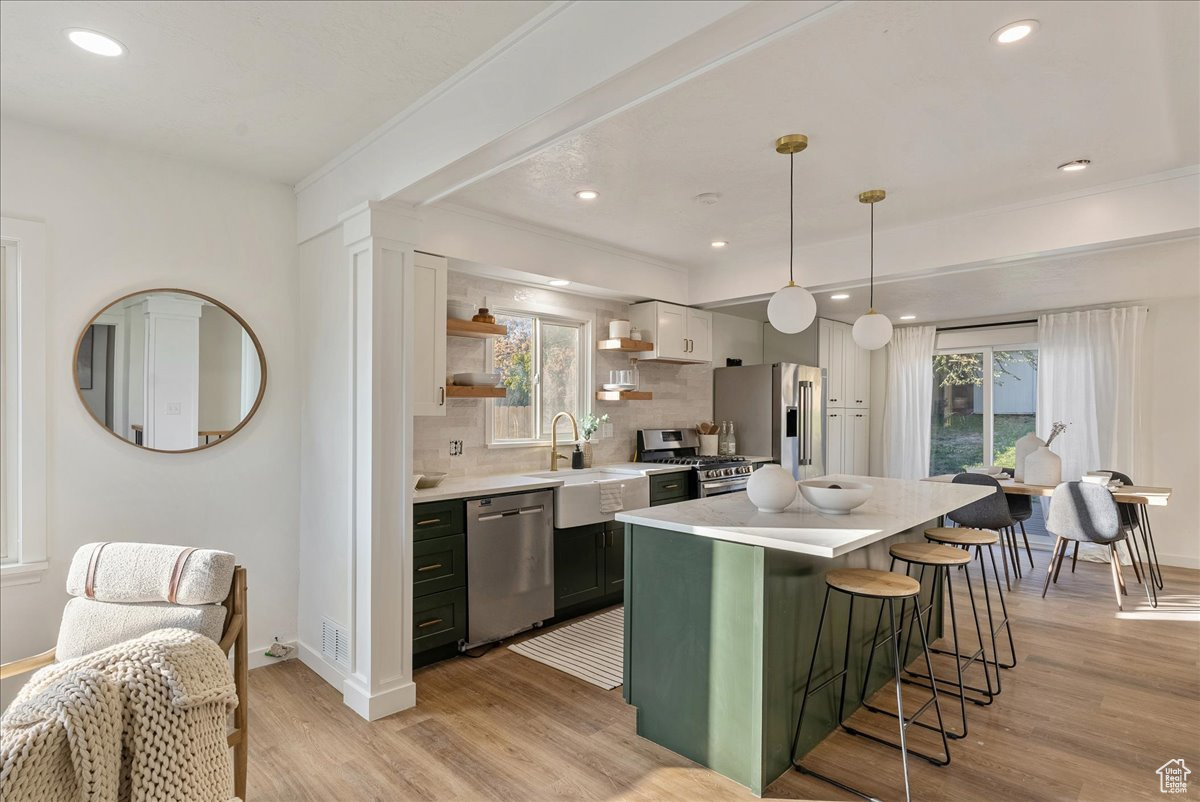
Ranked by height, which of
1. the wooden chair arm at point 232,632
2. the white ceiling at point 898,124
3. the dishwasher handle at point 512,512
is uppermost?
the white ceiling at point 898,124

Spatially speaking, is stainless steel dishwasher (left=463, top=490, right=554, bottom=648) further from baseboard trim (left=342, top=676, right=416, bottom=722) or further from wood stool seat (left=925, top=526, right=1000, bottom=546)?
wood stool seat (left=925, top=526, right=1000, bottom=546)

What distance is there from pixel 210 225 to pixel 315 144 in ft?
2.56

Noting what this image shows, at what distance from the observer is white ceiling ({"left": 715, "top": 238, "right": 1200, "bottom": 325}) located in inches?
158

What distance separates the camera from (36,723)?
0.99 metres

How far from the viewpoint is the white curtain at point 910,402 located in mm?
6883

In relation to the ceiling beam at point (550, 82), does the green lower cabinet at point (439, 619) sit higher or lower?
lower

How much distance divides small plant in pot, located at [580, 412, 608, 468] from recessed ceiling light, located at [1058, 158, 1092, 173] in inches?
124

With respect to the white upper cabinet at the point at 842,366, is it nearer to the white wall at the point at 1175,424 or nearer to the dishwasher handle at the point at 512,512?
the white wall at the point at 1175,424

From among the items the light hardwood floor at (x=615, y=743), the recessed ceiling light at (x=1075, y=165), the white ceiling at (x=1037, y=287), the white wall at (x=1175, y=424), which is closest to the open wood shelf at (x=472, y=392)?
the light hardwood floor at (x=615, y=743)

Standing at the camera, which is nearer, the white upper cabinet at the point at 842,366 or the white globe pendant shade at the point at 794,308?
the white globe pendant shade at the point at 794,308

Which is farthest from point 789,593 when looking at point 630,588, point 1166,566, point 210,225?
point 1166,566

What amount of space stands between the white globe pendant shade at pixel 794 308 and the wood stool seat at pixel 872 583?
3.62ft

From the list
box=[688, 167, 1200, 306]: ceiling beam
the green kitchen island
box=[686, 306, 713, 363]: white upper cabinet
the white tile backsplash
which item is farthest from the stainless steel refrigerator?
the green kitchen island

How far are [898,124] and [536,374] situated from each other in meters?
2.78
